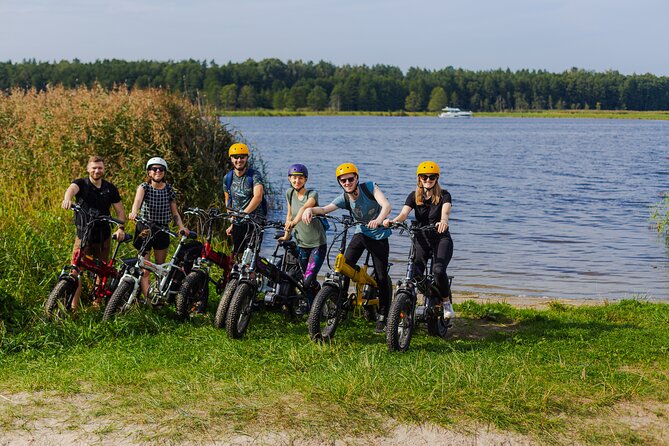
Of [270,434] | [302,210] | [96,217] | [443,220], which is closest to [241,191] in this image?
[302,210]

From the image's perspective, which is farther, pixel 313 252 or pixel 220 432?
pixel 313 252

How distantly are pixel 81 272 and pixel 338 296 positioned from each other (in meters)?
2.85

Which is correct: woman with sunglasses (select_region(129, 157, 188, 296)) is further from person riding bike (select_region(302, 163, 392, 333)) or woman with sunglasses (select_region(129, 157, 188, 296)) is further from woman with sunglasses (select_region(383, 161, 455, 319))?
woman with sunglasses (select_region(383, 161, 455, 319))

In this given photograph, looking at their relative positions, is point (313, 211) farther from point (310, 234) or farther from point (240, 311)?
point (240, 311)

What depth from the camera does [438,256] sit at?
9414 millimetres

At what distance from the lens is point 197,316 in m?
9.95

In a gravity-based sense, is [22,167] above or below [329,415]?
above

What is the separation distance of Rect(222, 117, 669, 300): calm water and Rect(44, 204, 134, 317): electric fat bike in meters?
7.61

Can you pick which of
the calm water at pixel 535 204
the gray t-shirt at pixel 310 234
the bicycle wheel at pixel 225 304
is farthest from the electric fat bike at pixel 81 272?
the calm water at pixel 535 204

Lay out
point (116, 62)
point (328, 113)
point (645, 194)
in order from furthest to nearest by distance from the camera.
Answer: point (328, 113) → point (116, 62) → point (645, 194)

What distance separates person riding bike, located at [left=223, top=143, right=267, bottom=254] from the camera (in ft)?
34.4

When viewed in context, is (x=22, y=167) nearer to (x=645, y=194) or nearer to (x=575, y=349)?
(x=575, y=349)

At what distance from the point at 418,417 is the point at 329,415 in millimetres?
690

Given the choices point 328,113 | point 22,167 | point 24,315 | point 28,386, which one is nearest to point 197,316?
point 24,315
